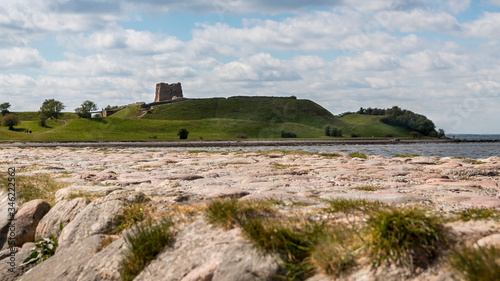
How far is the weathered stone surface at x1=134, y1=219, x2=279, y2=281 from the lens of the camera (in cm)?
347

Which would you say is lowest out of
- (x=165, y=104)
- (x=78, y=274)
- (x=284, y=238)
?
(x=78, y=274)

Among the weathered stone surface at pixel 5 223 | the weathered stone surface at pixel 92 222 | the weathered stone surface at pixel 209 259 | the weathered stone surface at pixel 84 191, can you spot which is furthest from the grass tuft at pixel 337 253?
the weathered stone surface at pixel 5 223

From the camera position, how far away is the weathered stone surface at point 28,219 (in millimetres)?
6367

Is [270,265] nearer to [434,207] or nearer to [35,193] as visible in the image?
[434,207]

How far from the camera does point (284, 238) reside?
3588mm

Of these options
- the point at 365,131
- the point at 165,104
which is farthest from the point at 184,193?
the point at 165,104

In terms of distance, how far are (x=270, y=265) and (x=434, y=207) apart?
2.46m

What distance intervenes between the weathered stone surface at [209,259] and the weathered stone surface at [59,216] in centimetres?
251

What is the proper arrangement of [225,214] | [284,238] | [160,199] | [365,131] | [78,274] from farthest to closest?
1. [365,131]
2. [160,199]
3. [78,274]
4. [225,214]
5. [284,238]

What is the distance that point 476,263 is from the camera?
2.70 m

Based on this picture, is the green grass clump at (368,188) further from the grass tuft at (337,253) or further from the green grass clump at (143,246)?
the green grass clump at (143,246)

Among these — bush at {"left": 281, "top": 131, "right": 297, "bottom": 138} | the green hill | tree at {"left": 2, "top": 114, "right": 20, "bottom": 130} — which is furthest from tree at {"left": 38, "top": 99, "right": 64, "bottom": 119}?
bush at {"left": 281, "top": 131, "right": 297, "bottom": 138}

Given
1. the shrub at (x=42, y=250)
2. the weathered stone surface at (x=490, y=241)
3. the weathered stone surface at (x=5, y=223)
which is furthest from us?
the weathered stone surface at (x=5, y=223)

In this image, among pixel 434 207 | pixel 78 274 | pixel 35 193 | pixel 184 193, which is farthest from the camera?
pixel 35 193
